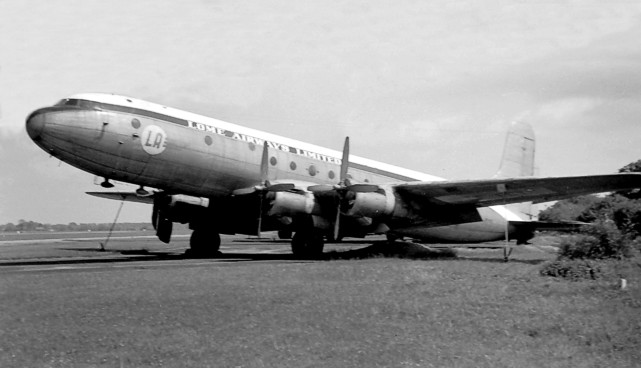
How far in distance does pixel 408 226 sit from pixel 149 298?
50.1 ft

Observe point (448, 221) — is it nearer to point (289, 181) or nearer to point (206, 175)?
point (289, 181)

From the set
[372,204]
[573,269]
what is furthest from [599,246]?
[372,204]

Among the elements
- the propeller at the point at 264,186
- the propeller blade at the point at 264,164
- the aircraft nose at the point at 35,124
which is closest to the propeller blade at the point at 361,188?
the propeller at the point at 264,186

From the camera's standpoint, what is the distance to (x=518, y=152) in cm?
3316

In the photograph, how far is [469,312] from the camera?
1224 centimetres

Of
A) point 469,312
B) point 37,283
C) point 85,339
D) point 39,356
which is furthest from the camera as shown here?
point 37,283

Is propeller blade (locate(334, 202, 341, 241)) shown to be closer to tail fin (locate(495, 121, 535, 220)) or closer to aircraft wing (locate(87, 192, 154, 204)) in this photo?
aircraft wing (locate(87, 192, 154, 204))

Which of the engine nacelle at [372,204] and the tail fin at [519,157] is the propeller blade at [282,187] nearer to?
→ the engine nacelle at [372,204]

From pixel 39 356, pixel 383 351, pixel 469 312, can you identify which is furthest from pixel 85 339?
pixel 469 312

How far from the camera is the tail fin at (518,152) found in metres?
32.8

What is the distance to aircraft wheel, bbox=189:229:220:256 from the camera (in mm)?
26672

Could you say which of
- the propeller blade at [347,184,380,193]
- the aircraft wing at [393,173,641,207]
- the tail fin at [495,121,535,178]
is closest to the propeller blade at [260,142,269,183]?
the propeller blade at [347,184,380,193]

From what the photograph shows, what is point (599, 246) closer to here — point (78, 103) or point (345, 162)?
point (345, 162)

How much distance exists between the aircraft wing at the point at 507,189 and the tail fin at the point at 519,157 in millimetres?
6605
